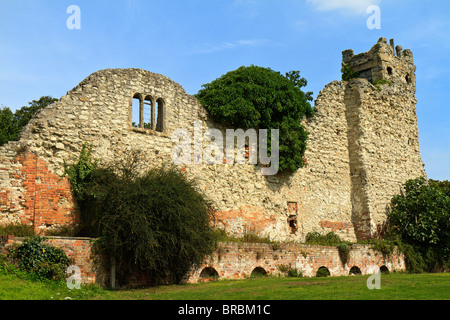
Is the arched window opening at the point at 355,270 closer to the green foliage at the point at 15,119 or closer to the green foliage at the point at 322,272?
the green foliage at the point at 322,272

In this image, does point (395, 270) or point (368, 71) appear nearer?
point (395, 270)

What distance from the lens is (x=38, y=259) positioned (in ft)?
36.8

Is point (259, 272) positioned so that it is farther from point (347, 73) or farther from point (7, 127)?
point (7, 127)

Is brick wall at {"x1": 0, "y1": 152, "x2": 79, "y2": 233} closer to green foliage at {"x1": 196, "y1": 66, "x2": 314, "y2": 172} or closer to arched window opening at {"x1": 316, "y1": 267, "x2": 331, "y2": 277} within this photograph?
green foliage at {"x1": 196, "y1": 66, "x2": 314, "y2": 172}

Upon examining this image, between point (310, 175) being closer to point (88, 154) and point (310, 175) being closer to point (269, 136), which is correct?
point (269, 136)

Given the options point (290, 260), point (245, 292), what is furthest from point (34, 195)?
point (290, 260)

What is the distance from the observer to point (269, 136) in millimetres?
19250

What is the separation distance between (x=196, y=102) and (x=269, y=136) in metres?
3.08

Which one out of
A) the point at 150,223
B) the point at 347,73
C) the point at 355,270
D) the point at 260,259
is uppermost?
the point at 347,73

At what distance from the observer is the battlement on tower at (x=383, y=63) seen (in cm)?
2495

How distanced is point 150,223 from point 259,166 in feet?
24.7

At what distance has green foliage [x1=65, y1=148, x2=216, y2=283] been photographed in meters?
12.4

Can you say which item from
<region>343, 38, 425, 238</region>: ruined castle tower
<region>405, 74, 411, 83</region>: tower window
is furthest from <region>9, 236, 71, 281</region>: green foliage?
<region>405, 74, 411, 83</region>: tower window

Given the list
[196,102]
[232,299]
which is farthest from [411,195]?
[232,299]
